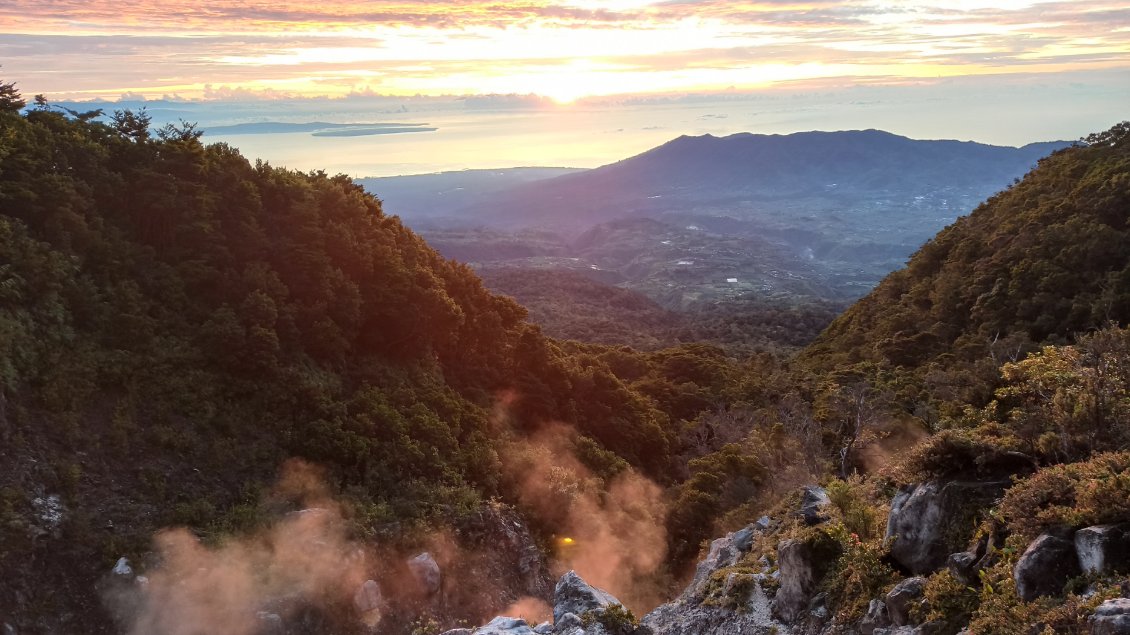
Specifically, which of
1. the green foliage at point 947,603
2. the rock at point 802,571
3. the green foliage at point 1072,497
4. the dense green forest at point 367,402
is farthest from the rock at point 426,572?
the green foliage at point 1072,497

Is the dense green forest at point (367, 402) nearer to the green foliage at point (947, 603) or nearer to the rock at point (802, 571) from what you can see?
the green foliage at point (947, 603)

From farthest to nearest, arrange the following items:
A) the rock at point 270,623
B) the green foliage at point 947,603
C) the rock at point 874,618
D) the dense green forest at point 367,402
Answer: the rock at point 270,623 → the dense green forest at point 367,402 → the rock at point 874,618 → the green foliage at point 947,603

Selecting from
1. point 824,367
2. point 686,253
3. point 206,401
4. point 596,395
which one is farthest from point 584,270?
point 206,401

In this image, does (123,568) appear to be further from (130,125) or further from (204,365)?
(130,125)

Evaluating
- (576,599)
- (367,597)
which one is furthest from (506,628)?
(367,597)

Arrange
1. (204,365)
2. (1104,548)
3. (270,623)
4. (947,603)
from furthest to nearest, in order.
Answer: (204,365)
(270,623)
(947,603)
(1104,548)

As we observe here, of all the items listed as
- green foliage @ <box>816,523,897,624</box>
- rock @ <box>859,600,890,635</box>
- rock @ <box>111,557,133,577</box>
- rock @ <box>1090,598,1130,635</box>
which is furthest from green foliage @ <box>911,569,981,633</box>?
rock @ <box>111,557,133,577</box>
